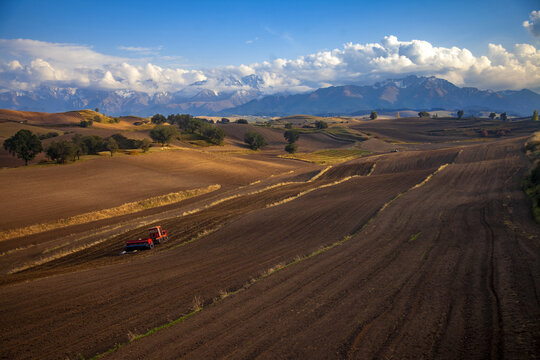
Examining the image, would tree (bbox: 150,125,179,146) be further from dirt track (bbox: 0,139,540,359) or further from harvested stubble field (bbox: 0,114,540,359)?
dirt track (bbox: 0,139,540,359)

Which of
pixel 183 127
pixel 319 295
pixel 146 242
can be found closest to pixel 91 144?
pixel 146 242

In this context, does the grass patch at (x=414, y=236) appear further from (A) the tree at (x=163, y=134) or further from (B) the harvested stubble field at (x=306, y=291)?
(A) the tree at (x=163, y=134)

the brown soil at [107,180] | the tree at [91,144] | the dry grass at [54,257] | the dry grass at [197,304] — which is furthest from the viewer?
the tree at [91,144]

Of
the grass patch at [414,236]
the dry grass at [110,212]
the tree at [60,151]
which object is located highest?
the tree at [60,151]

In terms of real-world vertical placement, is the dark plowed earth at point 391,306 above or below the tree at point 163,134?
below

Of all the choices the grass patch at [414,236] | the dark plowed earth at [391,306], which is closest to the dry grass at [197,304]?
the dark plowed earth at [391,306]

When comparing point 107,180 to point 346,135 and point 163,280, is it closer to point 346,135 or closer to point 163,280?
point 163,280

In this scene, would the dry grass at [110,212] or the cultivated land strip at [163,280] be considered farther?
the dry grass at [110,212]

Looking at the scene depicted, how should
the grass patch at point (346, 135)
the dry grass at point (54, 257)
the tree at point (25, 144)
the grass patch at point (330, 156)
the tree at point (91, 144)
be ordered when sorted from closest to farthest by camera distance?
the dry grass at point (54, 257)
the tree at point (25, 144)
the tree at point (91, 144)
the grass patch at point (330, 156)
the grass patch at point (346, 135)

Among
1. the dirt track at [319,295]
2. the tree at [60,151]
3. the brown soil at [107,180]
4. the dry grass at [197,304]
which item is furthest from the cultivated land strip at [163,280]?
the tree at [60,151]
